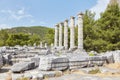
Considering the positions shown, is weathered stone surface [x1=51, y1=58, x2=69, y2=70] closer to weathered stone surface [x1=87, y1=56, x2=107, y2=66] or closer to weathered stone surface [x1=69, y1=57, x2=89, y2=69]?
weathered stone surface [x1=69, y1=57, x2=89, y2=69]

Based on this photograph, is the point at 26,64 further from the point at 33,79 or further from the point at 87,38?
the point at 87,38

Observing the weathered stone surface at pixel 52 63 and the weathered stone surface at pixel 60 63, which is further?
the weathered stone surface at pixel 60 63

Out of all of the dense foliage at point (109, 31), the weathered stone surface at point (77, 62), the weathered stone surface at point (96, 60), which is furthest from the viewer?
the dense foliage at point (109, 31)

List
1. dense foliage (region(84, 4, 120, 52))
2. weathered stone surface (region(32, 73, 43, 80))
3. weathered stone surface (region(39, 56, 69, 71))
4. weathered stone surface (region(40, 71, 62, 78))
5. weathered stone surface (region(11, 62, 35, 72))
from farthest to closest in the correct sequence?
dense foliage (region(84, 4, 120, 52)), weathered stone surface (region(11, 62, 35, 72)), weathered stone surface (region(39, 56, 69, 71)), weathered stone surface (region(40, 71, 62, 78)), weathered stone surface (region(32, 73, 43, 80))

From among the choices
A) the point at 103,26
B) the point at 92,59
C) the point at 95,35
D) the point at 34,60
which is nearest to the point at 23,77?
the point at 34,60

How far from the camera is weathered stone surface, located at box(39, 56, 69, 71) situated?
10062 mm

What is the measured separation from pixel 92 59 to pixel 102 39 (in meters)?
22.8

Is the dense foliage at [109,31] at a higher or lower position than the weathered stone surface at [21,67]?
higher

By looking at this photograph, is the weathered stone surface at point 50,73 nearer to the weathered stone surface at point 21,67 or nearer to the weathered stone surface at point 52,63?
the weathered stone surface at point 52,63

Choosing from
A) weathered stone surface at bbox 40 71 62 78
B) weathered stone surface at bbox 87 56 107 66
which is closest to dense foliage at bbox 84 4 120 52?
weathered stone surface at bbox 87 56 107 66

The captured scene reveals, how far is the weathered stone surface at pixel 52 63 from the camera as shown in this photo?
1006cm

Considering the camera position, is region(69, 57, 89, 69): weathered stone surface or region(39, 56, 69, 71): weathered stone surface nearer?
region(39, 56, 69, 71): weathered stone surface

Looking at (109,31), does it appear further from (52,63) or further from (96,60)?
(52,63)

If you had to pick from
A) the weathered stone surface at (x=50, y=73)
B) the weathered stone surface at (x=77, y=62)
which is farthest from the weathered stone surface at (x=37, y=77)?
the weathered stone surface at (x=77, y=62)
